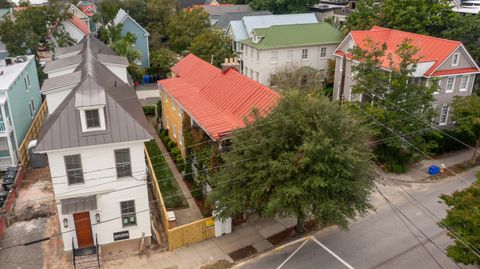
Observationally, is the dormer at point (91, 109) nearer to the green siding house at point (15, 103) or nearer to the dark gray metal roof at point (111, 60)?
the green siding house at point (15, 103)

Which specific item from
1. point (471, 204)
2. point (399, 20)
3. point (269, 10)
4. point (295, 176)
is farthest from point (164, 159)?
point (269, 10)

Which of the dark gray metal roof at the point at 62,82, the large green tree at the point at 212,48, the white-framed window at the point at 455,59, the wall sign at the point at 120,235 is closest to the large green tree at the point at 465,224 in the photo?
the wall sign at the point at 120,235

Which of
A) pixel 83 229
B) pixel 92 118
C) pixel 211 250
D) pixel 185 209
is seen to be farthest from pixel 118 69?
pixel 211 250

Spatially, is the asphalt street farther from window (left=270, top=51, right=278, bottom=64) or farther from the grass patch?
window (left=270, top=51, right=278, bottom=64)

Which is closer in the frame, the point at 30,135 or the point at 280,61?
the point at 30,135

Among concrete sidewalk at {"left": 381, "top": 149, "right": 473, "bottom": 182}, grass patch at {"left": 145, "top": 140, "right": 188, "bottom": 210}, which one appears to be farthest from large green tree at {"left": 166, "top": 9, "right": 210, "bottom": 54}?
concrete sidewalk at {"left": 381, "top": 149, "right": 473, "bottom": 182}

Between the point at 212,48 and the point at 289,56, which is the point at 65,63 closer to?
the point at 212,48

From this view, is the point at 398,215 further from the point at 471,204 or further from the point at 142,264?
the point at 142,264
